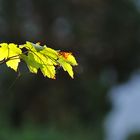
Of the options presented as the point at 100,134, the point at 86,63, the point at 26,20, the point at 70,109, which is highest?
the point at 26,20

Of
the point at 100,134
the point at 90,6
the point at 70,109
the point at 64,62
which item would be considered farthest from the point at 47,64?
the point at 90,6

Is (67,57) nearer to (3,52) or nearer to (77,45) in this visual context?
(3,52)

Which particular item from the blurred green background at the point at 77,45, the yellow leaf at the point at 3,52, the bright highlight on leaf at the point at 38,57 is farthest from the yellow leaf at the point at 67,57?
the blurred green background at the point at 77,45

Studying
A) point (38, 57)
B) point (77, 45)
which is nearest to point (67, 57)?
point (38, 57)

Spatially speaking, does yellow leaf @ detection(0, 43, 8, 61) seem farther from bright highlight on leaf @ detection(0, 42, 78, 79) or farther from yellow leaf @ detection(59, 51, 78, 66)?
yellow leaf @ detection(59, 51, 78, 66)

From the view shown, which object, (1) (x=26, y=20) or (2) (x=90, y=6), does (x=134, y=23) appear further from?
(1) (x=26, y=20)

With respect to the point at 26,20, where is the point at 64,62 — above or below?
below

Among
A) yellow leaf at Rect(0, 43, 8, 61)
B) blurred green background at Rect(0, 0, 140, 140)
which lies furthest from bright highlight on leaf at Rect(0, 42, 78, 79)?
blurred green background at Rect(0, 0, 140, 140)
